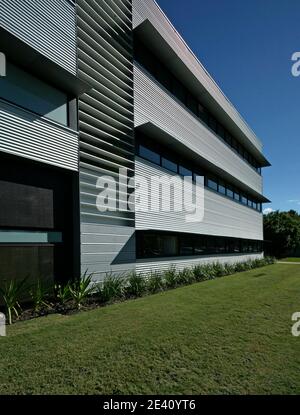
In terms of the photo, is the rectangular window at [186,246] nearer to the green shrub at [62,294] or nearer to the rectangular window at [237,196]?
the green shrub at [62,294]

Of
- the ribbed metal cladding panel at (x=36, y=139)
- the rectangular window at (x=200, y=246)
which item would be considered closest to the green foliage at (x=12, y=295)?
the ribbed metal cladding panel at (x=36, y=139)

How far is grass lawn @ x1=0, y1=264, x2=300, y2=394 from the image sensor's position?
4.23 metres

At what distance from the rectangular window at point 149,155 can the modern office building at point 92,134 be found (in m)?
0.07

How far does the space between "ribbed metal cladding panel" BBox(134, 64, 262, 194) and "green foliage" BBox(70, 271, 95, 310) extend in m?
6.57

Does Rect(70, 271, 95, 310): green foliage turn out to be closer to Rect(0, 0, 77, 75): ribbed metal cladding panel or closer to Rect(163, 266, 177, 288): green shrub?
Rect(163, 266, 177, 288): green shrub

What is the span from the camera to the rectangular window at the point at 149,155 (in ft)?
44.3

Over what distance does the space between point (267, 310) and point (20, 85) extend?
905cm

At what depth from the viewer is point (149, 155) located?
14031 millimetres

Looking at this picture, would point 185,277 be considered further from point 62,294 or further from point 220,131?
point 220,131

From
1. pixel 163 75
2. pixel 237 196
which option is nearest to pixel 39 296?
pixel 163 75
